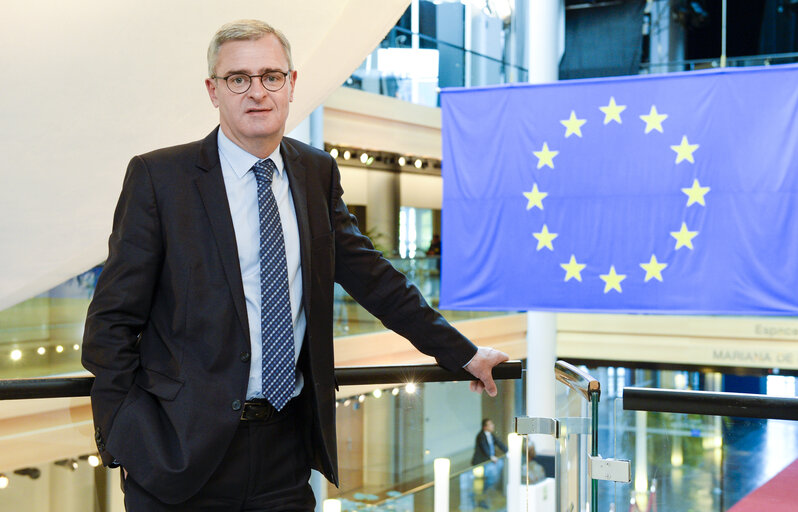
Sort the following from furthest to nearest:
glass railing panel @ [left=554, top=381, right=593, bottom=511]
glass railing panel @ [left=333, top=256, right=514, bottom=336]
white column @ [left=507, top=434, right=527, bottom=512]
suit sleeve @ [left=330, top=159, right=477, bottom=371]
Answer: glass railing panel @ [left=333, top=256, right=514, bottom=336], white column @ [left=507, top=434, right=527, bottom=512], glass railing panel @ [left=554, top=381, right=593, bottom=511], suit sleeve @ [left=330, top=159, right=477, bottom=371]

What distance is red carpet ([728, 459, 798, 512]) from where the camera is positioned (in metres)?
2.50

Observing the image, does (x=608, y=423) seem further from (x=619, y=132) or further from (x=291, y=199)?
(x=619, y=132)

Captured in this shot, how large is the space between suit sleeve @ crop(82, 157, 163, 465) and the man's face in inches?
8.6

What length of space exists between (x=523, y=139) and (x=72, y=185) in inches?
200

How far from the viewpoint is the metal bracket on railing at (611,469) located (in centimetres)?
247

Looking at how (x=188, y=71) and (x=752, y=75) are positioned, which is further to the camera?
(x=752, y=75)

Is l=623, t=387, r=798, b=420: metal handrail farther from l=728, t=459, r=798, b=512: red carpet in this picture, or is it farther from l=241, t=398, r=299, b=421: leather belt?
l=241, t=398, r=299, b=421: leather belt

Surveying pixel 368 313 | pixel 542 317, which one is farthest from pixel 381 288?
pixel 542 317

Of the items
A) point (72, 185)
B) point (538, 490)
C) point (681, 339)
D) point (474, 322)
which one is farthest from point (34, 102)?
point (681, 339)

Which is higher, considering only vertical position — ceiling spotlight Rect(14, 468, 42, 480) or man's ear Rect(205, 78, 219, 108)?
man's ear Rect(205, 78, 219, 108)

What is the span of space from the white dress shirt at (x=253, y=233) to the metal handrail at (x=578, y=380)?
0.83 meters

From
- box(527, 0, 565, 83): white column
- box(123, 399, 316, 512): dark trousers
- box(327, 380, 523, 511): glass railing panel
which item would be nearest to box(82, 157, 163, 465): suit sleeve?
box(123, 399, 316, 512): dark trousers

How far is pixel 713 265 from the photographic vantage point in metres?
7.39

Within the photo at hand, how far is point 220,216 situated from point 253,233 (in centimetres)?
7
